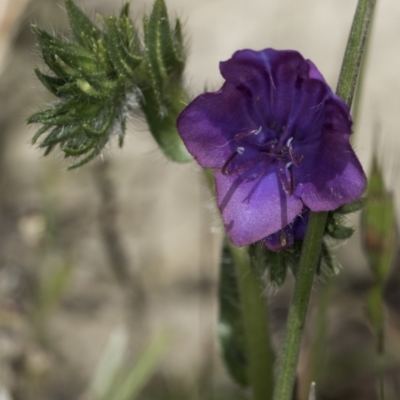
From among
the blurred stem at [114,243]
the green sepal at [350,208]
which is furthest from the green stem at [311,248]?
the blurred stem at [114,243]

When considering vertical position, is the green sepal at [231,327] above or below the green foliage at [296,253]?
below

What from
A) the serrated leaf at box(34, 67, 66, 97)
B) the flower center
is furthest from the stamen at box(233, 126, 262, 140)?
the serrated leaf at box(34, 67, 66, 97)

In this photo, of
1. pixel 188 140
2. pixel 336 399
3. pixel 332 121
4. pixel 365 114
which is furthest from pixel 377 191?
pixel 365 114

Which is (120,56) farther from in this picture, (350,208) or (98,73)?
(350,208)

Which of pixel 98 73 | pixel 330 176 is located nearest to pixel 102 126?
pixel 98 73

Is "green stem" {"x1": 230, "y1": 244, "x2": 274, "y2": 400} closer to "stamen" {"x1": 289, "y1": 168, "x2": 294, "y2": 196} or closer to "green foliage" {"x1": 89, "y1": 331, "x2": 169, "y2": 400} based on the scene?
"green foliage" {"x1": 89, "y1": 331, "x2": 169, "y2": 400}

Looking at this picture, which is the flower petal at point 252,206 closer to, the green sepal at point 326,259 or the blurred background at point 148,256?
the green sepal at point 326,259
